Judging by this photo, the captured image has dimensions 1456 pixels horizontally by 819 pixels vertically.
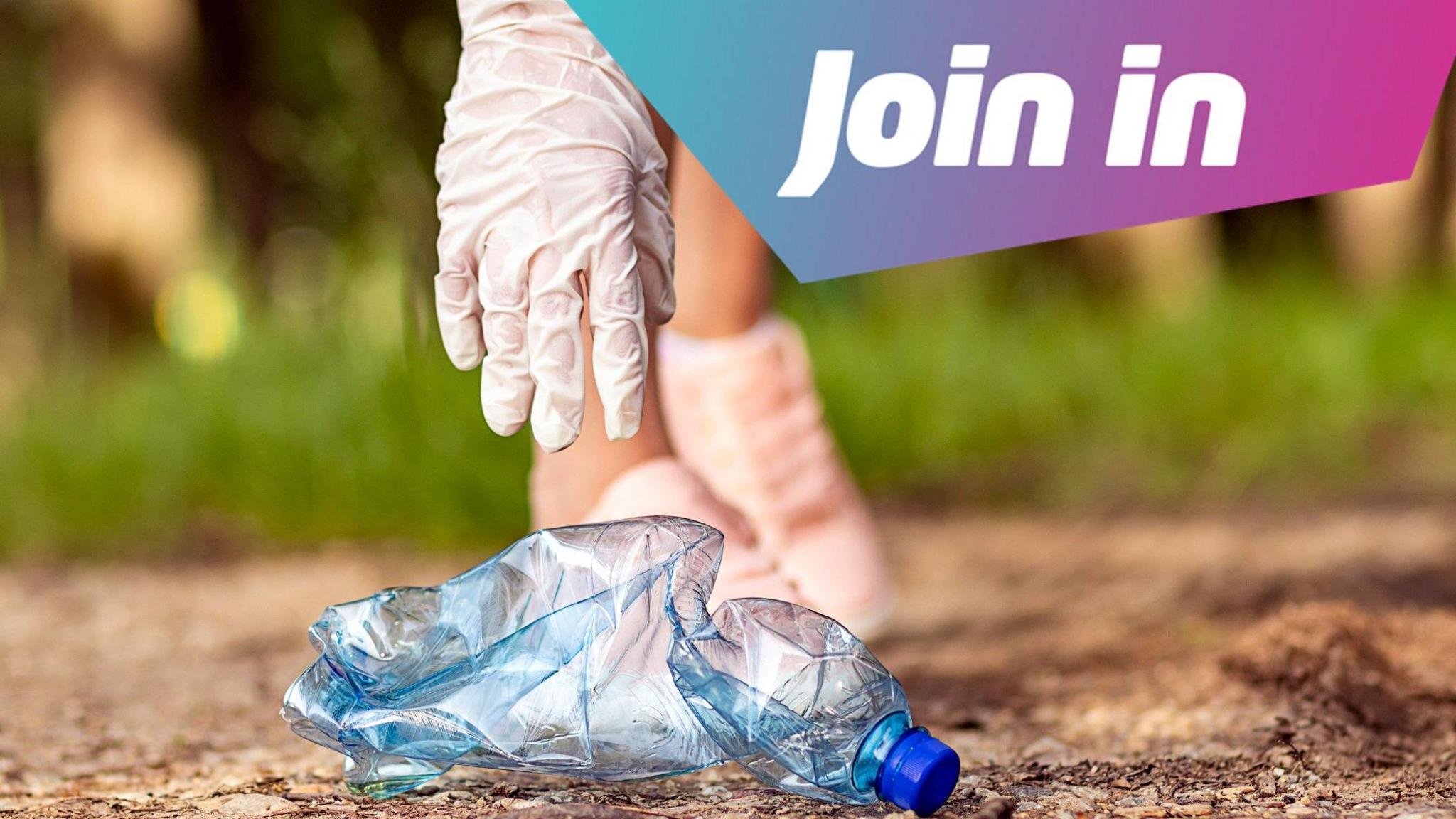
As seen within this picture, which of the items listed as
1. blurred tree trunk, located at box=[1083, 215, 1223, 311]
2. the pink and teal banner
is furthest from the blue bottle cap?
blurred tree trunk, located at box=[1083, 215, 1223, 311]

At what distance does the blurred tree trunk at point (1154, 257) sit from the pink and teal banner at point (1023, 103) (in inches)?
90.2

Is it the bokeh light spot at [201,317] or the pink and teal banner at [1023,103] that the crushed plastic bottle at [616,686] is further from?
the bokeh light spot at [201,317]

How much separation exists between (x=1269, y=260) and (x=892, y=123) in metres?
3.88

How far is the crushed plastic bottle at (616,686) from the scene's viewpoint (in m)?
0.95

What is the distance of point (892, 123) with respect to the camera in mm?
1722

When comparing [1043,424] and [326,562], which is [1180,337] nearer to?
[1043,424]

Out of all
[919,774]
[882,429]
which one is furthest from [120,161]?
[919,774]

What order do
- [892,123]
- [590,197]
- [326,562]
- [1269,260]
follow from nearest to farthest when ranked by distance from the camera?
1. [590,197]
2. [892,123]
3. [326,562]
4. [1269,260]

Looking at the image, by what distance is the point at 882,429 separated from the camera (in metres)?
2.96

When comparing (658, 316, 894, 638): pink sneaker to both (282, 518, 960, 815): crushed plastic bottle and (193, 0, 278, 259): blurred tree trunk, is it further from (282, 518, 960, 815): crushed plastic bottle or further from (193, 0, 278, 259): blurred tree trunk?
(193, 0, 278, 259): blurred tree trunk

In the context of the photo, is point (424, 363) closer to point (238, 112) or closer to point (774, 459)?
point (774, 459)

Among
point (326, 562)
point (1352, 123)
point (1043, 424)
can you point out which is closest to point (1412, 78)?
point (1352, 123)

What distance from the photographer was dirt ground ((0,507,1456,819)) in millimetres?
1015

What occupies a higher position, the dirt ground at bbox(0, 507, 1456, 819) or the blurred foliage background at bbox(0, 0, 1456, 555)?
the blurred foliage background at bbox(0, 0, 1456, 555)
